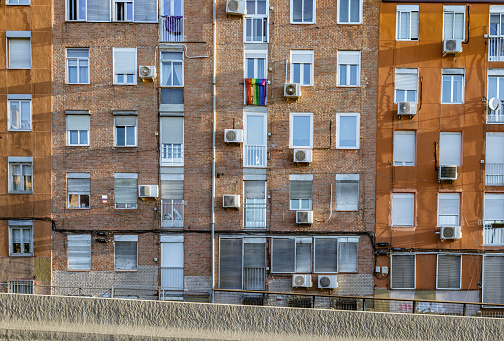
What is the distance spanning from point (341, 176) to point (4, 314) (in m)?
11.4

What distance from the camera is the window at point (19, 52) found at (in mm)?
12125

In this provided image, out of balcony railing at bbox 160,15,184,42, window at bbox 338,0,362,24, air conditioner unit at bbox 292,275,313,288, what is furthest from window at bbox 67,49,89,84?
air conditioner unit at bbox 292,275,313,288

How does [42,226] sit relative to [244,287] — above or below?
above

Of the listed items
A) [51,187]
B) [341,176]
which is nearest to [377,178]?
[341,176]

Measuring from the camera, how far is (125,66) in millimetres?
12164

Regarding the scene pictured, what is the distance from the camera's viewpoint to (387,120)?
39.8ft

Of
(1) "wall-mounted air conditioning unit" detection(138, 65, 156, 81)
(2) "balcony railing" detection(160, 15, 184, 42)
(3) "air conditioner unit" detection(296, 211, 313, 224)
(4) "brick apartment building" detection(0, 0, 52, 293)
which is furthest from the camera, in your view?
(2) "balcony railing" detection(160, 15, 184, 42)

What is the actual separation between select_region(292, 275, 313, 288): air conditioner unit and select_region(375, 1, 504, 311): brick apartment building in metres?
2.50

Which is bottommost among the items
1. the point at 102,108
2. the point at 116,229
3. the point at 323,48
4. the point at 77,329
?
the point at 77,329

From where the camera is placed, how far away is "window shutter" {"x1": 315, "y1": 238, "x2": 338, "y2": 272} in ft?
40.1

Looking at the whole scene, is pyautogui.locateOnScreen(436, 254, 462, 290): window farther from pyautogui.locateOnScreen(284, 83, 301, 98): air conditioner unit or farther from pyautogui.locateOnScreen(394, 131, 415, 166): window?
pyautogui.locateOnScreen(284, 83, 301, 98): air conditioner unit

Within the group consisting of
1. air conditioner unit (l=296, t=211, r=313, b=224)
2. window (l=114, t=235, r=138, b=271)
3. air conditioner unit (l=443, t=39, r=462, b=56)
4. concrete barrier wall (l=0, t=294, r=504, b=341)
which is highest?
air conditioner unit (l=443, t=39, r=462, b=56)

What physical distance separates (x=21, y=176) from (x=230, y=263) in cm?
811

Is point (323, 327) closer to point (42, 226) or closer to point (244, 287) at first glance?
point (244, 287)
